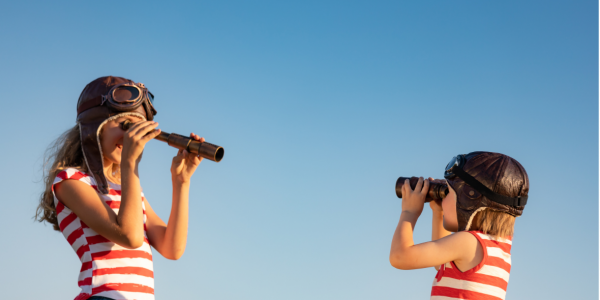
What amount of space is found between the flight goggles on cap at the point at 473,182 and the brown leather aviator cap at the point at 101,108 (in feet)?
7.32

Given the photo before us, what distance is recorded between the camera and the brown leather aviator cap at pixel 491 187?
145 inches

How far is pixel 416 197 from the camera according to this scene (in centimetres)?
396

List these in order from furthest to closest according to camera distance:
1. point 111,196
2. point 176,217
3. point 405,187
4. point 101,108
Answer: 1. point 405,187
2. point 176,217
3. point 101,108
4. point 111,196

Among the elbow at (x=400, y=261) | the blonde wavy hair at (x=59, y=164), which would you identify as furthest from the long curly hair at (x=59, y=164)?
the elbow at (x=400, y=261)

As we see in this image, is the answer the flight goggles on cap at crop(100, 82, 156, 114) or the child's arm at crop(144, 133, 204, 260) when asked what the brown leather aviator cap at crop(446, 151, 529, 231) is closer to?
the child's arm at crop(144, 133, 204, 260)

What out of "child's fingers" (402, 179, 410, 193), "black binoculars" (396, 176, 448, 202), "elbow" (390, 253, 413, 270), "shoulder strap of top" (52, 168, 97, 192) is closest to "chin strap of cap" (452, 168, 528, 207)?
"black binoculars" (396, 176, 448, 202)

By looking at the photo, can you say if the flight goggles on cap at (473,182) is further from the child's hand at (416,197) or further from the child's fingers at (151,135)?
the child's fingers at (151,135)

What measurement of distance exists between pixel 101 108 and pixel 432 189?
243 centimetres

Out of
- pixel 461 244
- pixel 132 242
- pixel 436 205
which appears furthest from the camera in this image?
pixel 436 205

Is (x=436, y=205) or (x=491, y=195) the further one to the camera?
(x=436, y=205)

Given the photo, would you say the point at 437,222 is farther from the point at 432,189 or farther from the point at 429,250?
the point at 429,250

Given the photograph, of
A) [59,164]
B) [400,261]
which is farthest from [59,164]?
[400,261]

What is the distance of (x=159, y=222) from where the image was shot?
3.48m

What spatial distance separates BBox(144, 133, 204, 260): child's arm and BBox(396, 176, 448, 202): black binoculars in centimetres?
158
